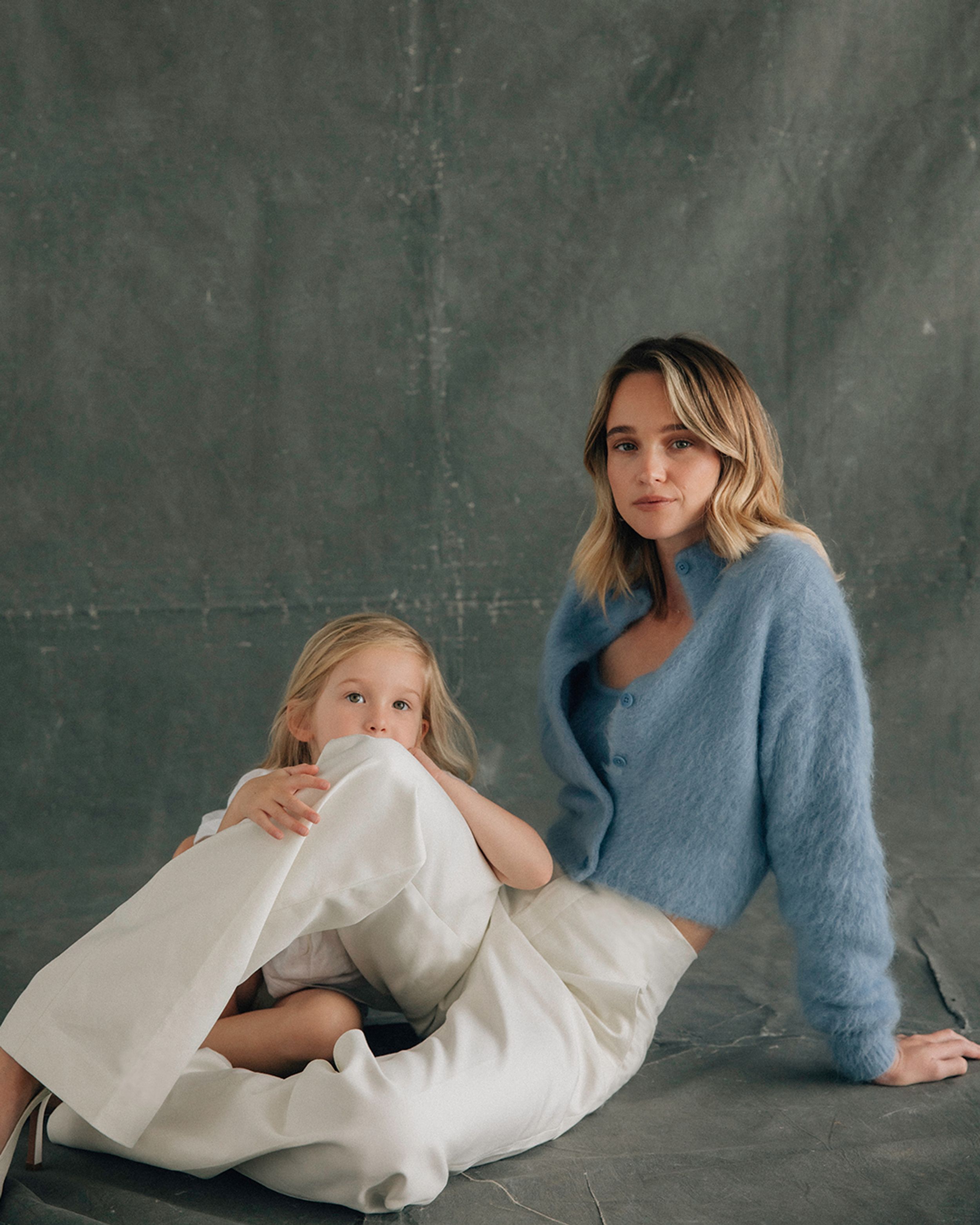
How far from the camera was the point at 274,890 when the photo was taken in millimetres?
1262

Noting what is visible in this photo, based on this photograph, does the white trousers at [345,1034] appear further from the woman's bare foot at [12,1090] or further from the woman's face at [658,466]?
the woman's face at [658,466]

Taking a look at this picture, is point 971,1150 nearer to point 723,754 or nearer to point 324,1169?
point 723,754

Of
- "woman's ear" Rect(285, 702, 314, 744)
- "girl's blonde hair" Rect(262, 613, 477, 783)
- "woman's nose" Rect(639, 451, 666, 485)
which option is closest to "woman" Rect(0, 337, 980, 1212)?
"woman's nose" Rect(639, 451, 666, 485)

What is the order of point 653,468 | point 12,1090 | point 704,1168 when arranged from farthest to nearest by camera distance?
point 653,468 < point 704,1168 < point 12,1090

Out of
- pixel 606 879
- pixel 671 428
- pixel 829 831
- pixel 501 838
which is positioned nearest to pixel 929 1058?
pixel 829 831

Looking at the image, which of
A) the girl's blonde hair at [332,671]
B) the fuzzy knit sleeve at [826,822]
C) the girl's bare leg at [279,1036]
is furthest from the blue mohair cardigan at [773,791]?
the girl's bare leg at [279,1036]

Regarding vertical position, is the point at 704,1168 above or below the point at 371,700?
below

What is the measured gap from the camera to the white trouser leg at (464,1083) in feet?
3.92

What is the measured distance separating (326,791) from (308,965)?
32 cm

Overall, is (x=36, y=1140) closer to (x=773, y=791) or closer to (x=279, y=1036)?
(x=279, y=1036)

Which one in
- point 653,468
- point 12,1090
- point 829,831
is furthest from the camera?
point 653,468

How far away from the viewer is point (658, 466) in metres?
1.61

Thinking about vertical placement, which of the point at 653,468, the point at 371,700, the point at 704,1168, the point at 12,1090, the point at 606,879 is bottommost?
the point at 704,1168

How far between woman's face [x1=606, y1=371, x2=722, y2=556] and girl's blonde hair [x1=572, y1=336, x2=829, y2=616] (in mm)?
19
